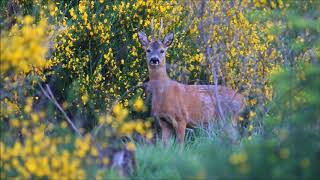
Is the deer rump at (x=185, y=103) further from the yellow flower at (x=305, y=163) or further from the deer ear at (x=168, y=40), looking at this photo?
the yellow flower at (x=305, y=163)

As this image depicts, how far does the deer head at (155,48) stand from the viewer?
9766 mm

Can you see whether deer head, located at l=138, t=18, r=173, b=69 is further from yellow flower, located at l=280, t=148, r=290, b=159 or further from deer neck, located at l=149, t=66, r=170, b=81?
yellow flower, located at l=280, t=148, r=290, b=159

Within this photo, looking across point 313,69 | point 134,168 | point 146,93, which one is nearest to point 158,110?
point 146,93

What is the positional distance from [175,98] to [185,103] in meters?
0.19

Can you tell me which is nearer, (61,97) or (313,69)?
(313,69)

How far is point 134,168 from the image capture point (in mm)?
6566

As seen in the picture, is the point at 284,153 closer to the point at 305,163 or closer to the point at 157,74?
the point at 305,163

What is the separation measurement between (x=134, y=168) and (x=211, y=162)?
5.28 ft

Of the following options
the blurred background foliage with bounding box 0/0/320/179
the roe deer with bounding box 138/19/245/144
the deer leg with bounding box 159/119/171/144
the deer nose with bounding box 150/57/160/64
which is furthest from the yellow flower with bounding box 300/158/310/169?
the deer nose with bounding box 150/57/160/64

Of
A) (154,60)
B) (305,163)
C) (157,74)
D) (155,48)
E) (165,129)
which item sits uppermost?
(155,48)

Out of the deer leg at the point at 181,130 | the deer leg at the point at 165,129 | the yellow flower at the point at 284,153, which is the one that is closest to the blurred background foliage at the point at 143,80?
the yellow flower at the point at 284,153

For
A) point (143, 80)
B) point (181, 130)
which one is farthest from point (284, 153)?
point (143, 80)

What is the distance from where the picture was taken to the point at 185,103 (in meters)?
10.2

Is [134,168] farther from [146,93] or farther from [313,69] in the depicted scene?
[146,93]
